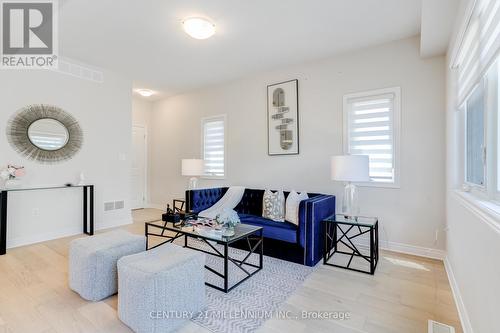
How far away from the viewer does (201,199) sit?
13.2ft

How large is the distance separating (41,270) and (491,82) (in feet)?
14.0

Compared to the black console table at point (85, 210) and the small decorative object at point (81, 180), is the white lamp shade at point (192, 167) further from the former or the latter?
the small decorative object at point (81, 180)

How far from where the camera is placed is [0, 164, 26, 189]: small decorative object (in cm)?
336

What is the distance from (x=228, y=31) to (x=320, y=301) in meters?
3.15

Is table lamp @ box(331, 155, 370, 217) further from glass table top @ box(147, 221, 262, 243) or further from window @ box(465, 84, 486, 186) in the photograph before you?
glass table top @ box(147, 221, 262, 243)

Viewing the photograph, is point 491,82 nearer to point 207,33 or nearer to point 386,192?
point 386,192

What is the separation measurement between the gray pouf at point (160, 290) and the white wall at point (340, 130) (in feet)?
8.29

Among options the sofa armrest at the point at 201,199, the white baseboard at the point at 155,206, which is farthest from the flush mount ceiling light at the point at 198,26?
the white baseboard at the point at 155,206

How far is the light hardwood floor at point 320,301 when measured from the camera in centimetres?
182

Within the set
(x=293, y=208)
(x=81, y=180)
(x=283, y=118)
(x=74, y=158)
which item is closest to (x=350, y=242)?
(x=293, y=208)

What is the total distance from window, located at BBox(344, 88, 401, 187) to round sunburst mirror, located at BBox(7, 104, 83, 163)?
4.32m

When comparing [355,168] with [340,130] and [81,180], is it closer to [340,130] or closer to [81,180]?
[340,130]

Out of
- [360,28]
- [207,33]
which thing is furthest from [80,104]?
[360,28]

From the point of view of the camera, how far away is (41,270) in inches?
108
